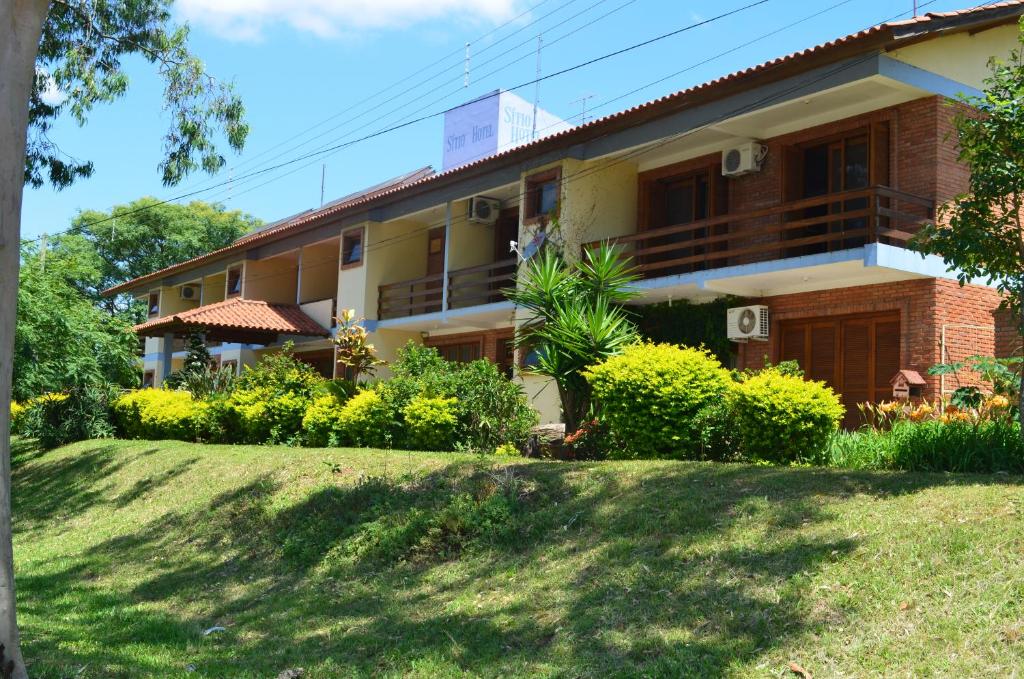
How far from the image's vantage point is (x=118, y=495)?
18281 mm

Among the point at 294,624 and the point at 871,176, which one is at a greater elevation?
the point at 871,176

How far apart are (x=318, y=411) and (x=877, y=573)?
13250mm

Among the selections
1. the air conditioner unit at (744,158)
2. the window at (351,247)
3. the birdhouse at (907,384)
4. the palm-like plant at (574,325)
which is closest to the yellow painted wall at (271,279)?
the window at (351,247)

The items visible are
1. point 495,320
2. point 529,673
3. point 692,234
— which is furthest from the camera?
point 495,320

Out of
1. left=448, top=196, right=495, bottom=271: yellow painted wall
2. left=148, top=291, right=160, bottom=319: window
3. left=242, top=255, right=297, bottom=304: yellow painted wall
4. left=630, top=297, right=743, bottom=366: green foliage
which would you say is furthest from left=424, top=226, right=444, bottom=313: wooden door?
left=148, top=291, right=160, bottom=319: window

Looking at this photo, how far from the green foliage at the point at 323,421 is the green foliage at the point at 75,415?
10529mm

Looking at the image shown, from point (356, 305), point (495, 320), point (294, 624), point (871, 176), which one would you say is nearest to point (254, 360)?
point (356, 305)

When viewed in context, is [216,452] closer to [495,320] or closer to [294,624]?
[495,320]

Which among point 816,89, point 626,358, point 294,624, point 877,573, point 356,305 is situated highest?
point 816,89

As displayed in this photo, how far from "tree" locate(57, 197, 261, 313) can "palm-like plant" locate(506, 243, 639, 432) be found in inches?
1522

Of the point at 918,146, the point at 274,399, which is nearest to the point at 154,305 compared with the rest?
the point at 274,399

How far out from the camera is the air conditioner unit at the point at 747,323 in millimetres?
16797

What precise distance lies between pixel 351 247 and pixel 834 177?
14.0m

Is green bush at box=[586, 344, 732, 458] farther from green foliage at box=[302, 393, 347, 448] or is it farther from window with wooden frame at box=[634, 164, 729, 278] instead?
green foliage at box=[302, 393, 347, 448]
